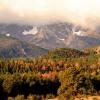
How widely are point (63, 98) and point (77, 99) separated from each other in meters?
8.03

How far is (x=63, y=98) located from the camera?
196125mm

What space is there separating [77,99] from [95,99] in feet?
33.6

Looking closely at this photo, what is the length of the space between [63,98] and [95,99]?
16.7 m

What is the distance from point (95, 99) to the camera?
636 feet

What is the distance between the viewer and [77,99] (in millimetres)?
198750
